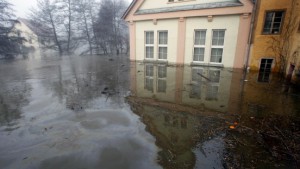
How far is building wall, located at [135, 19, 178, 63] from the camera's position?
1277cm

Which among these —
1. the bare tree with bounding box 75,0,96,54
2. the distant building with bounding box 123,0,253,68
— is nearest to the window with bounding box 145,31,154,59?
the distant building with bounding box 123,0,253,68

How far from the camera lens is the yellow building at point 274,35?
348 inches

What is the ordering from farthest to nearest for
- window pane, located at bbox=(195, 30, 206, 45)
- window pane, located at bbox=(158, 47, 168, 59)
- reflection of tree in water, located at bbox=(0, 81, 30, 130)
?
window pane, located at bbox=(158, 47, 168, 59), window pane, located at bbox=(195, 30, 206, 45), reflection of tree in water, located at bbox=(0, 81, 30, 130)

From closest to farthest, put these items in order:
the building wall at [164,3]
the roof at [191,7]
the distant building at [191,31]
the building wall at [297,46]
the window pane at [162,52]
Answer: the building wall at [297,46]
the roof at [191,7]
the distant building at [191,31]
the building wall at [164,3]
the window pane at [162,52]

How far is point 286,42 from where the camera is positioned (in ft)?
30.7

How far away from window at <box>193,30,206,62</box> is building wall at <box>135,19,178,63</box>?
154cm

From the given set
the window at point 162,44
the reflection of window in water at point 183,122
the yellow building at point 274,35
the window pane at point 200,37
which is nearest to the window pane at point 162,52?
the window at point 162,44

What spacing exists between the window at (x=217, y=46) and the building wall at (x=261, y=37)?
1867 mm

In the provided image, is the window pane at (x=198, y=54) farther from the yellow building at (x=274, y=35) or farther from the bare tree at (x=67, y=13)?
the bare tree at (x=67, y=13)

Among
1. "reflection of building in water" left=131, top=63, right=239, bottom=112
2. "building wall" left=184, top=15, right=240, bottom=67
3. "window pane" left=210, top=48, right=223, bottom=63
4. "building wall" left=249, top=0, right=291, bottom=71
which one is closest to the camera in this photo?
"reflection of building in water" left=131, top=63, right=239, bottom=112

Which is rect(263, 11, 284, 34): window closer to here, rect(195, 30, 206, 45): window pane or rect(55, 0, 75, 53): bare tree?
rect(195, 30, 206, 45): window pane

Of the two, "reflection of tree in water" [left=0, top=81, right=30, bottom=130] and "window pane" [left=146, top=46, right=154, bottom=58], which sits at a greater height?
"window pane" [left=146, top=46, right=154, bottom=58]

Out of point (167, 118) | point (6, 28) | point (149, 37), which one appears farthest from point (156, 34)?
point (6, 28)

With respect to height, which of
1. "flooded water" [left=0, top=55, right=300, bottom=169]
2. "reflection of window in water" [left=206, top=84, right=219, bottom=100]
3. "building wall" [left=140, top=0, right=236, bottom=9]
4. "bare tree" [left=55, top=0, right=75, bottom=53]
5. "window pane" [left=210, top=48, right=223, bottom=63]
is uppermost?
"bare tree" [left=55, top=0, right=75, bottom=53]
